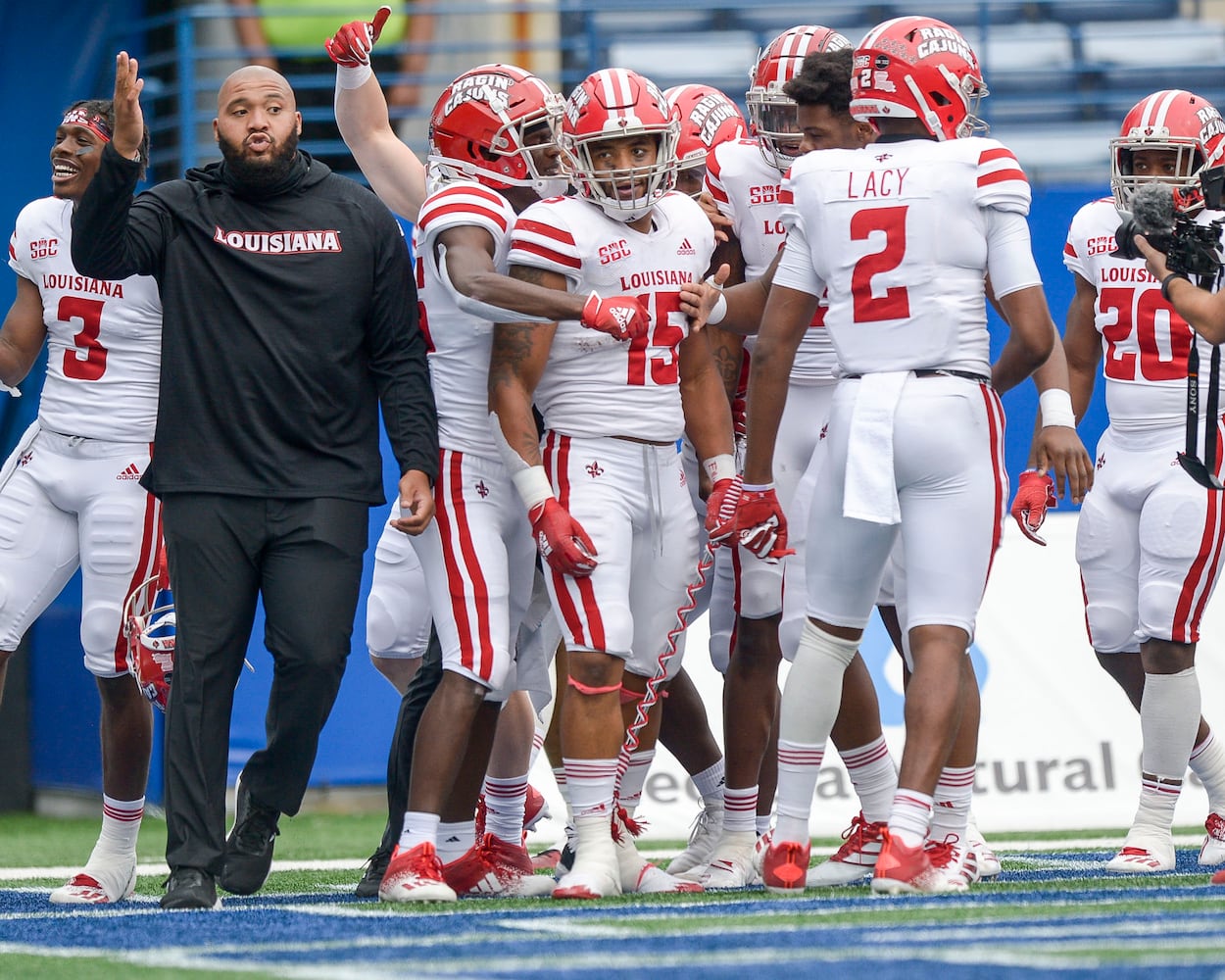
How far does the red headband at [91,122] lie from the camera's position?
17.7 ft

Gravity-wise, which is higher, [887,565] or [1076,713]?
[887,565]

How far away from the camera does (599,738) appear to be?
4484 millimetres

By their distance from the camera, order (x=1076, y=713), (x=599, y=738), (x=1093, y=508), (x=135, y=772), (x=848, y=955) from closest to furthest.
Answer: (x=848, y=955) → (x=599, y=738) → (x=135, y=772) → (x=1093, y=508) → (x=1076, y=713)

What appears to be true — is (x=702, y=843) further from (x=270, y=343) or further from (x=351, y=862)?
(x=270, y=343)

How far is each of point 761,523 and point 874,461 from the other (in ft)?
1.54

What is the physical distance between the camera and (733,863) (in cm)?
500

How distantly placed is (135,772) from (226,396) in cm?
111

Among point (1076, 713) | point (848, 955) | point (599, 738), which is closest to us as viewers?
point (848, 955)

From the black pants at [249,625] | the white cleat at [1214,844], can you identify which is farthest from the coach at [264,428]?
the white cleat at [1214,844]

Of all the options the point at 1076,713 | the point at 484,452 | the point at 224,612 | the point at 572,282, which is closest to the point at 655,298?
the point at 572,282

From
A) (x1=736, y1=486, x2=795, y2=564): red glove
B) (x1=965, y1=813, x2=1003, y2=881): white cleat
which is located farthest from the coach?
(x1=965, y1=813, x2=1003, y2=881): white cleat

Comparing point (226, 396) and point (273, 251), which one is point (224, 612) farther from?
point (273, 251)

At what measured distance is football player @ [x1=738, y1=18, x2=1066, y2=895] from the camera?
14.3ft

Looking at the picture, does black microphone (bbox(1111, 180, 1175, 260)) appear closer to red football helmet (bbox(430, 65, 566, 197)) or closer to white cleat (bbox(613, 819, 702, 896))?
red football helmet (bbox(430, 65, 566, 197))
